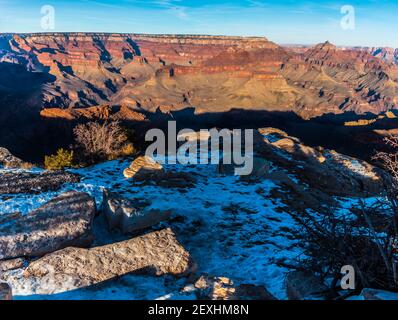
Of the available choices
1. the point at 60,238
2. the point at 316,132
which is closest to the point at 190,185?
the point at 60,238

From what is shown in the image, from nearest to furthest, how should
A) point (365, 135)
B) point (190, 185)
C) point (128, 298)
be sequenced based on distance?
point (128, 298) → point (190, 185) → point (365, 135)

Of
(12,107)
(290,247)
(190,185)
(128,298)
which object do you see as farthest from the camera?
(12,107)

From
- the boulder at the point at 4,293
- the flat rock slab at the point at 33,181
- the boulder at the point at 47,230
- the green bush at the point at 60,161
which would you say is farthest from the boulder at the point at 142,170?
the boulder at the point at 4,293

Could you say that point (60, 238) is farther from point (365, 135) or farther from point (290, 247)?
point (365, 135)

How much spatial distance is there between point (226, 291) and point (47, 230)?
385 cm

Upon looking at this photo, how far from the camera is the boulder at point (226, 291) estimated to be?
5.26m

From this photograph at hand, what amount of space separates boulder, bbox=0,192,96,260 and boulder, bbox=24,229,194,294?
2.07 ft

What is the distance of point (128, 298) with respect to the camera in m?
5.77

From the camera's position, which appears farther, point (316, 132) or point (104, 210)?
point (316, 132)

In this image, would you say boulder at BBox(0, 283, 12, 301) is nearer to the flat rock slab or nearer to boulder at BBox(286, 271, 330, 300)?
boulder at BBox(286, 271, 330, 300)

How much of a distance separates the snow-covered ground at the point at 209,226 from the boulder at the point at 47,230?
603mm

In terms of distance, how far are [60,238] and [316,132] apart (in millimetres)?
74101

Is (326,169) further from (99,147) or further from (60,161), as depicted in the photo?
(60,161)
